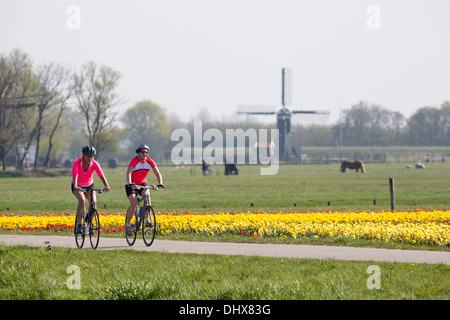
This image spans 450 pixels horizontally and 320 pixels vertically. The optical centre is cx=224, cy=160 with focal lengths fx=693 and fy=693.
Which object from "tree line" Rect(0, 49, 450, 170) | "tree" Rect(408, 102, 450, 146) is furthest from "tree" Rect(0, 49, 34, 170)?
"tree" Rect(408, 102, 450, 146)

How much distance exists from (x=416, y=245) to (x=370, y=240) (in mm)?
981

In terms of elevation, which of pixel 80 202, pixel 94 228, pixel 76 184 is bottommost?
pixel 94 228

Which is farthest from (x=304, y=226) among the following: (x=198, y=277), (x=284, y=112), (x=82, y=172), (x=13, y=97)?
(x=284, y=112)

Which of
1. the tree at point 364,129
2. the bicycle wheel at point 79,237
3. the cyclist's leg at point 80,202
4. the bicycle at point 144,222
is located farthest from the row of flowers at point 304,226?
the tree at point 364,129

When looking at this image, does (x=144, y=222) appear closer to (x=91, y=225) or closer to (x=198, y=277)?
(x=91, y=225)

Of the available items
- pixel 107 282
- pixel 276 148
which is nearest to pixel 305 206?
pixel 107 282

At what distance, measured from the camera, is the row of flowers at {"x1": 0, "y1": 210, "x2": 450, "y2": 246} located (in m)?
14.0

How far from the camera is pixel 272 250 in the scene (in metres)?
12.8

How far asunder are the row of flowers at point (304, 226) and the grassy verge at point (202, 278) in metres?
3.39

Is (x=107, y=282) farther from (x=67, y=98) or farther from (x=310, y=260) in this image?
(x=67, y=98)

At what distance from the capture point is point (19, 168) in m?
→ 72.1

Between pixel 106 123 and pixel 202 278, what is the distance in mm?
74612

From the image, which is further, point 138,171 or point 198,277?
point 138,171

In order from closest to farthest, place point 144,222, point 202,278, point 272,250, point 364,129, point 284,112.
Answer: point 202,278 < point 272,250 < point 144,222 < point 284,112 < point 364,129
